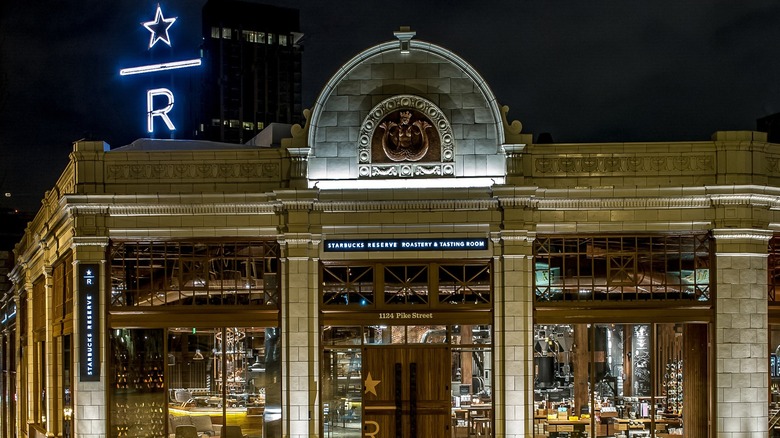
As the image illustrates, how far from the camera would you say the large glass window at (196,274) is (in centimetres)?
1848

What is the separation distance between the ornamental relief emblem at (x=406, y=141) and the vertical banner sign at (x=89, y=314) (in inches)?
230

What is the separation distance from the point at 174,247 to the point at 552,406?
8402mm

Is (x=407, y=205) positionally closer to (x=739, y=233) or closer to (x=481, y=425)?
(x=481, y=425)

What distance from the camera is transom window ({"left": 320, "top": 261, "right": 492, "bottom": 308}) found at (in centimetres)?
1831

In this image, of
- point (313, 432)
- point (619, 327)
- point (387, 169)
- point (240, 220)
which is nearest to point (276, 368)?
point (313, 432)

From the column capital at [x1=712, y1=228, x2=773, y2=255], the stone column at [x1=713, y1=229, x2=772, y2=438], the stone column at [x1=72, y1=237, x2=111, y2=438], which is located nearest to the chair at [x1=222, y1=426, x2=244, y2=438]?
the stone column at [x1=72, y1=237, x2=111, y2=438]

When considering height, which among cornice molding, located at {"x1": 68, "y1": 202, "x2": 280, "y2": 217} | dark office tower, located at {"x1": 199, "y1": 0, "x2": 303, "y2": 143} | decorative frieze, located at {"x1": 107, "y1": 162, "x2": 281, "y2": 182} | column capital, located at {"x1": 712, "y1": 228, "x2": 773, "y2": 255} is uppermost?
dark office tower, located at {"x1": 199, "y1": 0, "x2": 303, "y2": 143}

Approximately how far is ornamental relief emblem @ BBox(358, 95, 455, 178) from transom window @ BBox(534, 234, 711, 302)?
2724 millimetres

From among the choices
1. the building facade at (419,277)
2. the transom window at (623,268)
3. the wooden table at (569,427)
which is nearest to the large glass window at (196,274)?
the building facade at (419,277)

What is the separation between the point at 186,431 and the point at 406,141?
745 cm

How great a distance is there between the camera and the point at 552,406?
18.2 meters

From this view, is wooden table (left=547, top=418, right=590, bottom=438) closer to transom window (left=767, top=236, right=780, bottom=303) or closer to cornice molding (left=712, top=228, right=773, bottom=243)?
cornice molding (left=712, top=228, right=773, bottom=243)

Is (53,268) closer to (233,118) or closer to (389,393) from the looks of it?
(389,393)

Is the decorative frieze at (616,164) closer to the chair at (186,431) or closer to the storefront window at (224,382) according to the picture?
the storefront window at (224,382)
